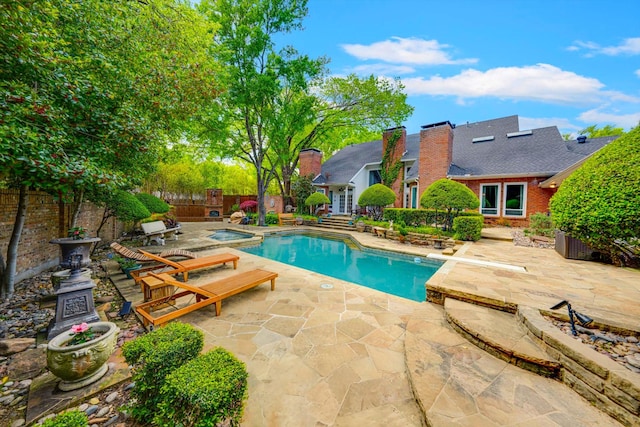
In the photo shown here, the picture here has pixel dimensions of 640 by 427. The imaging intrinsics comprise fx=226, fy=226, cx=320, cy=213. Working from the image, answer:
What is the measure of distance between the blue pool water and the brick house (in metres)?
7.37

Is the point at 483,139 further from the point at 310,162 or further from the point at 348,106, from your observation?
the point at 310,162

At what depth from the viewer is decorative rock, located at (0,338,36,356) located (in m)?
2.59

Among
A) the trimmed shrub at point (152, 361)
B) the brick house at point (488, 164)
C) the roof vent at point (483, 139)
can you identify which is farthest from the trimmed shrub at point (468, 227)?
the trimmed shrub at point (152, 361)

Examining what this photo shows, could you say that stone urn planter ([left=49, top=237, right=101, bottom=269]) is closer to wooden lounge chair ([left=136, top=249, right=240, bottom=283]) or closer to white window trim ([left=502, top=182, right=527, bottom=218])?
wooden lounge chair ([left=136, top=249, right=240, bottom=283])

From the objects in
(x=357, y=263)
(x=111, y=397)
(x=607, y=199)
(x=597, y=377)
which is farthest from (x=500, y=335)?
(x=357, y=263)

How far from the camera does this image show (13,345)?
8.66 ft

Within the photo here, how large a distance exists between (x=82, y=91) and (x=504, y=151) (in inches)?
701


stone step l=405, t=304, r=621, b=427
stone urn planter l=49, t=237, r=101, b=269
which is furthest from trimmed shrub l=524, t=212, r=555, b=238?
stone urn planter l=49, t=237, r=101, b=269

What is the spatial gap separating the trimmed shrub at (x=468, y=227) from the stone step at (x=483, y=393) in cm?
772

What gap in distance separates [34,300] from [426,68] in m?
15.8

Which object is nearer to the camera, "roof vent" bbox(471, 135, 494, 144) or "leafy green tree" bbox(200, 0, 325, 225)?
"leafy green tree" bbox(200, 0, 325, 225)

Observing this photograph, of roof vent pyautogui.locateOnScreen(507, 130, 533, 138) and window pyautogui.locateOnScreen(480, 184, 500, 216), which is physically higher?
roof vent pyautogui.locateOnScreen(507, 130, 533, 138)

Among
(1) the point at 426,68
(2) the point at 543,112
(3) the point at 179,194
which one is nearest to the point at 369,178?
(1) the point at 426,68

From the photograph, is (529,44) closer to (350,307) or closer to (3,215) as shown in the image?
(350,307)
